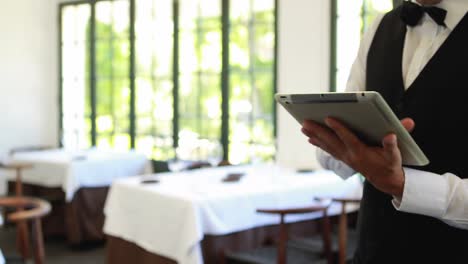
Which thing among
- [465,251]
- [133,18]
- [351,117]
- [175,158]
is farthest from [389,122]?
[133,18]

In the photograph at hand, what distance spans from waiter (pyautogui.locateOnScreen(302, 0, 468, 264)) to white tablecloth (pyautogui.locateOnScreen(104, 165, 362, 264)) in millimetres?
2209

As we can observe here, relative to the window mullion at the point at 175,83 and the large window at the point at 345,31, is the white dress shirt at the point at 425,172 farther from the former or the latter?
the window mullion at the point at 175,83

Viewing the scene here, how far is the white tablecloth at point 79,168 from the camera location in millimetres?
5664

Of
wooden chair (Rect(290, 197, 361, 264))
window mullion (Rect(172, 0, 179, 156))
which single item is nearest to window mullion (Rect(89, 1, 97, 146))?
window mullion (Rect(172, 0, 179, 156))

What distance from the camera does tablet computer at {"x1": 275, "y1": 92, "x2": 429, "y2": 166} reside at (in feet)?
3.25

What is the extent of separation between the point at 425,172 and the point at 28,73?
23.4ft

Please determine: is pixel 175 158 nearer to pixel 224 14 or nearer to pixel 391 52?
pixel 224 14

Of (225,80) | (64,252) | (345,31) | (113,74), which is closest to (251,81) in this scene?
(225,80)

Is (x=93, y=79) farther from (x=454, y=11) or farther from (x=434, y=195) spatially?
(x=434, y=195)

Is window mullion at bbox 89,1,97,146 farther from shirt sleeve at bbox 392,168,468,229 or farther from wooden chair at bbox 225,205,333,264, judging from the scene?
shirt sleeve at bbox 392,168,468,229

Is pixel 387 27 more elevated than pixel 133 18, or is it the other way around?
pixel 133 18

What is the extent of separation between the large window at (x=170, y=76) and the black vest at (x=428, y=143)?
4.45 metres

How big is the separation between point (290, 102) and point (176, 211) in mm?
2621

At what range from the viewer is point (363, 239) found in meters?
1.37
